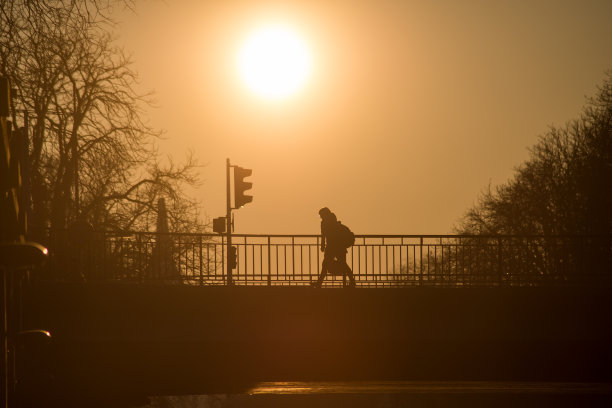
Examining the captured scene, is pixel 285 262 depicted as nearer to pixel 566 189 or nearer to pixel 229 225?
pixel 229 225

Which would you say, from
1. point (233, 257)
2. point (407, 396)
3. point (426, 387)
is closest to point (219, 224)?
point (233, 257)

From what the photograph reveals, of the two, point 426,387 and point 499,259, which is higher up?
point 499,259

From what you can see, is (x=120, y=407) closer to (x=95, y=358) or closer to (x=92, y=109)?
(x=95, y=358)

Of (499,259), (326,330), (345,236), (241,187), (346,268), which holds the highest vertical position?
(241,187)

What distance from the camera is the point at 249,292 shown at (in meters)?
23.3

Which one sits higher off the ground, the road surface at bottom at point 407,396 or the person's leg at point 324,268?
the person's leg at point 324,268

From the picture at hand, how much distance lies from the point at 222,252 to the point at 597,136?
1283 inches

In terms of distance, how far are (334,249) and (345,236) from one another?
0.36m

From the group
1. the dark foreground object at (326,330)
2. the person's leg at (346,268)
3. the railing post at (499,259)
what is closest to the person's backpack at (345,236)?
the person's leg at (346,268)

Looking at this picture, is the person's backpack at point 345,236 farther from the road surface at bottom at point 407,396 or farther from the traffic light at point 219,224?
the traffic light at point 219,224

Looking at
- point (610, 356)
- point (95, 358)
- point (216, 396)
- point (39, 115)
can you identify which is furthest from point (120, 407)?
point (39, 115)

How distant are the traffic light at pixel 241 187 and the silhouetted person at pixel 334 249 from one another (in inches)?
171

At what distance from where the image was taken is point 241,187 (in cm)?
2938

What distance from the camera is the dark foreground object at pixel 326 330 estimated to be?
74.2 feet
